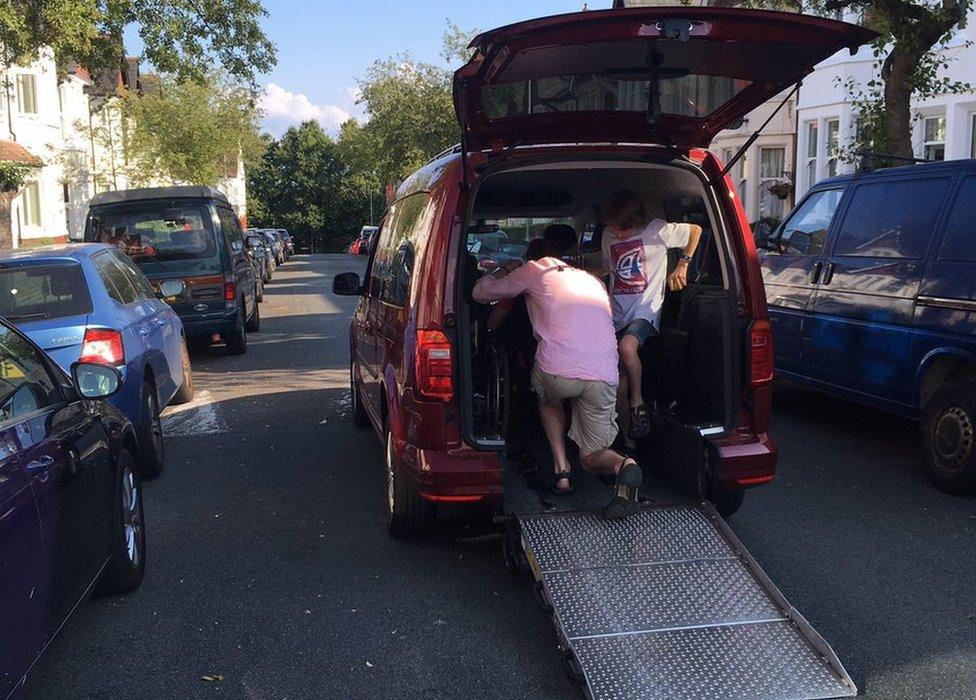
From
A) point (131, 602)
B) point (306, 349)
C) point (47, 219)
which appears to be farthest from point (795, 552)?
point (47, 219)

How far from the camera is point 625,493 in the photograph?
4621 mm

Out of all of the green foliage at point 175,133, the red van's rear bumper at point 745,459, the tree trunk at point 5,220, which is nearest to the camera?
the red van's rear bumper at point 745,459

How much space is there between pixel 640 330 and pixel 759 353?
2.26 ft

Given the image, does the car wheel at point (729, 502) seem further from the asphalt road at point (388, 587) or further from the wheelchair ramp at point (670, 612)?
the wheelchair ramp at point (670, 612)

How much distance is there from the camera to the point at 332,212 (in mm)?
83688

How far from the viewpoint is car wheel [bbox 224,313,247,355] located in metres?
12.9

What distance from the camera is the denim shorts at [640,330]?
17.6ft

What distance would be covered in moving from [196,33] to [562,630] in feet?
58.0

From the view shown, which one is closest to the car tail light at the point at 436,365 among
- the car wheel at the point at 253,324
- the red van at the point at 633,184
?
the red van at the point at 633,184

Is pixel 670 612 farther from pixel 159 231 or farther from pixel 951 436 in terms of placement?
pixel 159 231

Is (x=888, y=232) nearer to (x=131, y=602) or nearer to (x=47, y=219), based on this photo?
Answer: (x=131, y=602)

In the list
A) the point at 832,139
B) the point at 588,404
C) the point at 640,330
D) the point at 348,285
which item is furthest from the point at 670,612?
the point at 832,139

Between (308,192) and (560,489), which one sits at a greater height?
(308,192)

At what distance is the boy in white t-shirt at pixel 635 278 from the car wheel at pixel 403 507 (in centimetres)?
119
